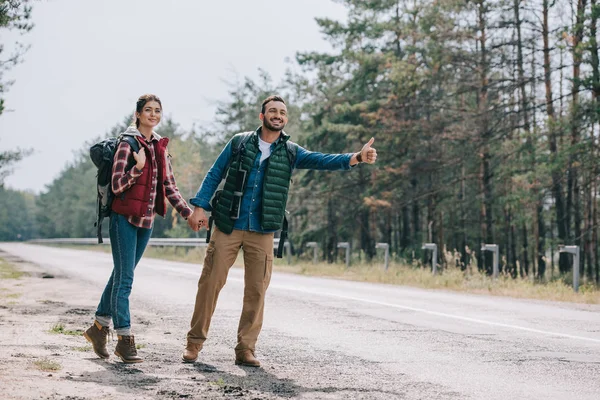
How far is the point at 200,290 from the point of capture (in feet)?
22.8

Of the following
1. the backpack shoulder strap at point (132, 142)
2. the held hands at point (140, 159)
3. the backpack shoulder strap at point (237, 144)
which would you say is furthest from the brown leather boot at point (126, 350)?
the backpack shoulder strap at point (237, 144)

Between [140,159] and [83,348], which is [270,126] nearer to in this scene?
[140,159]

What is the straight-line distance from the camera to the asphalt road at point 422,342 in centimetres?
600

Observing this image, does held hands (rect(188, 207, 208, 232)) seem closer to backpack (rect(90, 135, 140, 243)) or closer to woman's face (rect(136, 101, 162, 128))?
backpack (rect(90, 135, 140, 243))

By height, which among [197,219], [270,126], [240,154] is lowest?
[197,219]

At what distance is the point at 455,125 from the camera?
33.9 m

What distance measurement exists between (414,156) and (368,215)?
972cm

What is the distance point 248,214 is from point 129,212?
947 millimetres

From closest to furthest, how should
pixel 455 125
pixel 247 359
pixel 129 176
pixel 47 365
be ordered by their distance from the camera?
pixel 47 365
pixel 129 176
pixel 247 359
pixel 455 125

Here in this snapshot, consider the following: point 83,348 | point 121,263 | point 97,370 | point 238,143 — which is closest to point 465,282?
point 83,348

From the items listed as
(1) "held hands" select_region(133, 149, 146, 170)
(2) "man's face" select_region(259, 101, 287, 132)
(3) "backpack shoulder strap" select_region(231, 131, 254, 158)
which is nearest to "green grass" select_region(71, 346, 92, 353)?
(1) "held hands" select_region(133, 149, 146, 170)

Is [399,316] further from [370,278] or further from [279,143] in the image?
[370,278]

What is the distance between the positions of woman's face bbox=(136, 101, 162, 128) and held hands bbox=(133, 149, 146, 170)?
0.33m

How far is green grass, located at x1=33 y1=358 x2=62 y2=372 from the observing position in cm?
602
